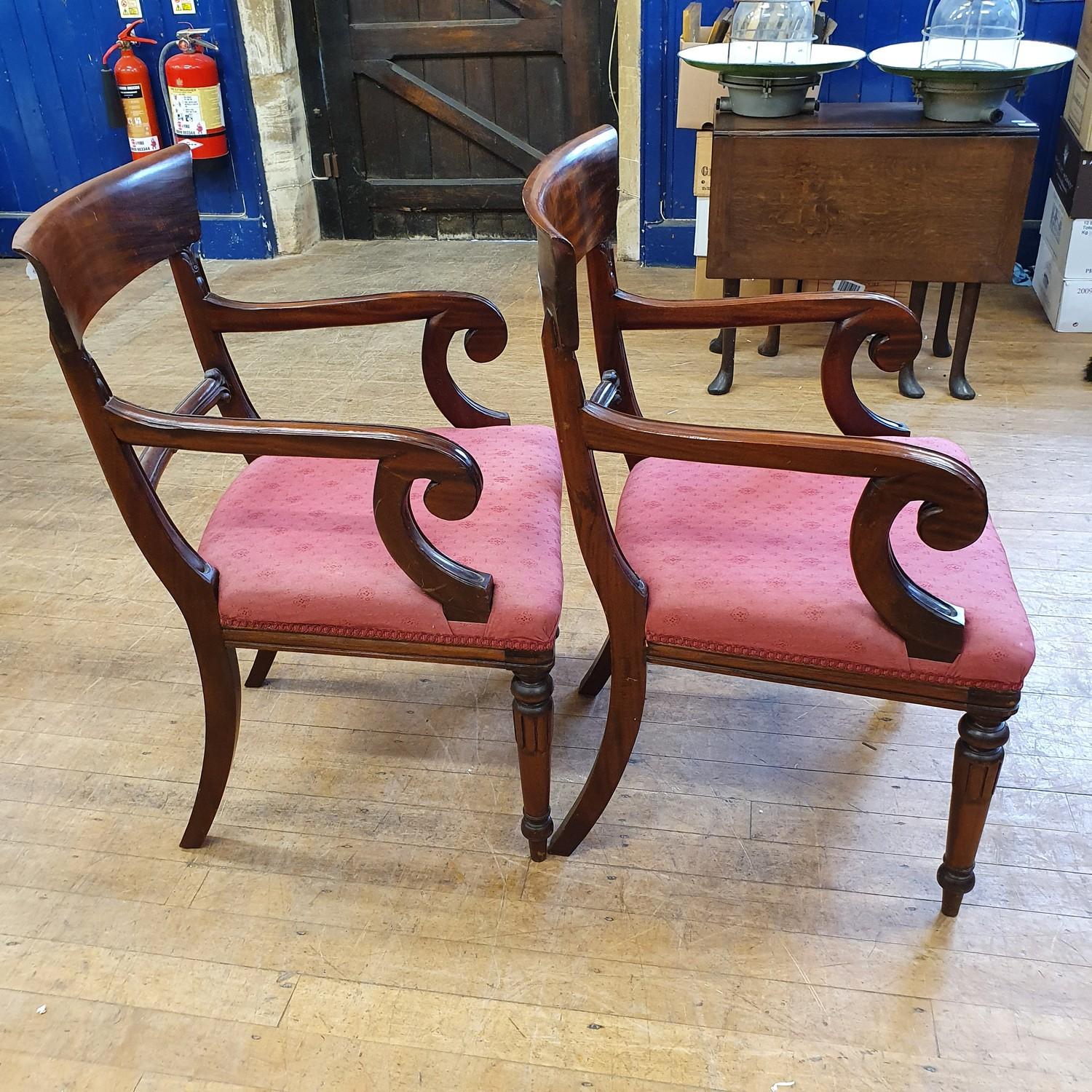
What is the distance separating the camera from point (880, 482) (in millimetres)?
1145

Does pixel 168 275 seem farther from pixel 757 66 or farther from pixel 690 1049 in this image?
pixel 690 1049

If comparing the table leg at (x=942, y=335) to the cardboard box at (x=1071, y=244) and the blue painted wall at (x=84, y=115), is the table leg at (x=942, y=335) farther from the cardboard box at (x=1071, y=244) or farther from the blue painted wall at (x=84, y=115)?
the blue painted wall at (x=84, y=115)

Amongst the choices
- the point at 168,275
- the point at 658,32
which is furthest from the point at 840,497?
the point at 168,275

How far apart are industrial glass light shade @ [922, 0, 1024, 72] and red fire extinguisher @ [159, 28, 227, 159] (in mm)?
2447

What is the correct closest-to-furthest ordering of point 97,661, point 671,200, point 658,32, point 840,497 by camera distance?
point 840,497
point 97,661
point 658,32
point 671,200

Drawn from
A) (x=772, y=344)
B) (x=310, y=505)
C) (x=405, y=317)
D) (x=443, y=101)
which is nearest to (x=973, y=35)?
(x=772, y=344)

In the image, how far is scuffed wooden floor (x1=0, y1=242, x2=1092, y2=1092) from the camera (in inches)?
51.1

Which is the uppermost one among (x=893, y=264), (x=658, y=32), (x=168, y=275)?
(x=658, y=32)

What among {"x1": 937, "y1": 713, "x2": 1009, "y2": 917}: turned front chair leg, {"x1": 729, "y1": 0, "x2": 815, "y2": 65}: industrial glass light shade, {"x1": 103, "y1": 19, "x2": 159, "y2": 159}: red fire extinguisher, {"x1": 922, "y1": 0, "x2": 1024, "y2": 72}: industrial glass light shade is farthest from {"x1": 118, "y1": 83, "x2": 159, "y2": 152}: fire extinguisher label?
{"x1": 937, "y1": 713, "x2": 1009, "y2": 917}: turned front chair leg

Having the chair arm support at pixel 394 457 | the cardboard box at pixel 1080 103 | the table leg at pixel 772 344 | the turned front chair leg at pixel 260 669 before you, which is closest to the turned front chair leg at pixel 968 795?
the chair arm support at pixel 394 457

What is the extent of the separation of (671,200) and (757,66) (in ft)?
4.09

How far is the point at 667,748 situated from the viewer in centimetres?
175

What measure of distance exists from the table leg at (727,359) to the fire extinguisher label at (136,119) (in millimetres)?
2281

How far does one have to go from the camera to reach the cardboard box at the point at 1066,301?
3.19 metres
